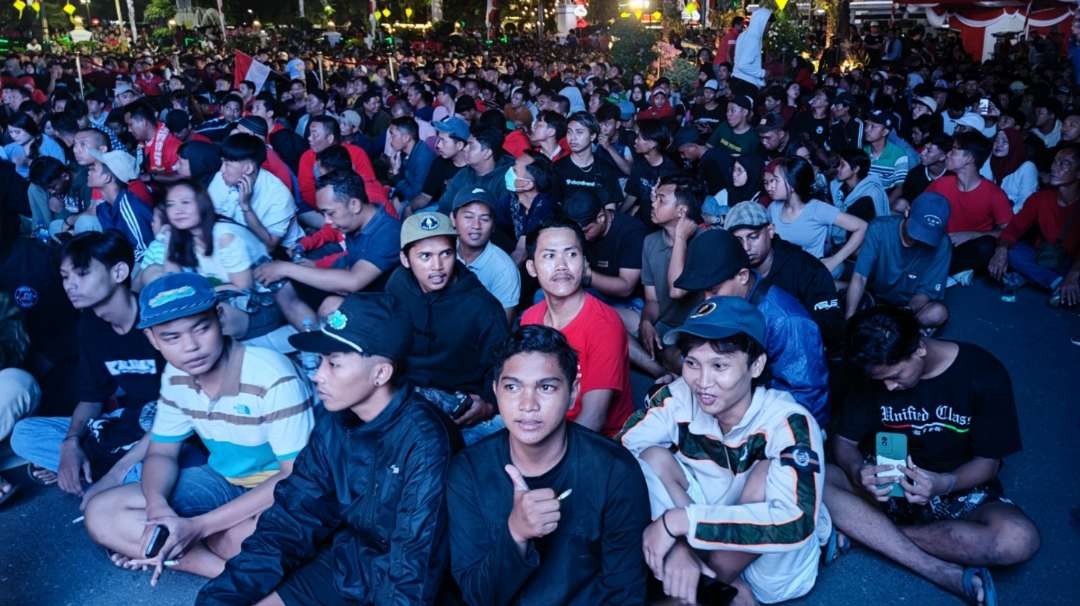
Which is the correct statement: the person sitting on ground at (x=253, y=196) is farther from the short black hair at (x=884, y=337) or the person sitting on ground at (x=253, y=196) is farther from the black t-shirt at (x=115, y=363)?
the short black hair at (x=884, y=337)

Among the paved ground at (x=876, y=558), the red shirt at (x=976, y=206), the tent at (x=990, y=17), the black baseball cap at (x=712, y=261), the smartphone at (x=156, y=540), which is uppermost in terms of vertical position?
the tent at (x=990, y=17)

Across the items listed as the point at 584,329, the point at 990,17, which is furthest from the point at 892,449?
the point at 990,17

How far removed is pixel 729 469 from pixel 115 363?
3159mm

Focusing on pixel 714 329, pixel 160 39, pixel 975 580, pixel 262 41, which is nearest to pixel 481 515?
pixel 714 329

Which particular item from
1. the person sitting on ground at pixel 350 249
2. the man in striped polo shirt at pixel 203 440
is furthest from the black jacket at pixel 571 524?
the person sitting on ground at pixel 350 249

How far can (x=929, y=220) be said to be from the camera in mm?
5449

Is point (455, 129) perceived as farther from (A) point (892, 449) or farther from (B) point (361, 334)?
(A) point (892, 449)

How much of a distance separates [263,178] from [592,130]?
2745mm

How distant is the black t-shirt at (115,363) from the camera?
4.09m

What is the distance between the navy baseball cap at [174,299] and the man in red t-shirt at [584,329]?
5.03 ft

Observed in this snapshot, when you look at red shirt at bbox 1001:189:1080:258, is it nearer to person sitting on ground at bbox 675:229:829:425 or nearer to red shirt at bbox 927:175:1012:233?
red shirt at bbox 927:175:1012:233

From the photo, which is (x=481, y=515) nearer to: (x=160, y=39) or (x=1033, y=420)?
(x=1033, y=420)

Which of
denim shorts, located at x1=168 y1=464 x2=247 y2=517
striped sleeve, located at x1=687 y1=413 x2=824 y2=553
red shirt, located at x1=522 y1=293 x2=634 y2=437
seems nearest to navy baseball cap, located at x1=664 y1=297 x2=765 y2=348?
striped sleeve, located at x1=687 y1=413 x2=824 y2=553

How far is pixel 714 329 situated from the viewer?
2891 millimetres
